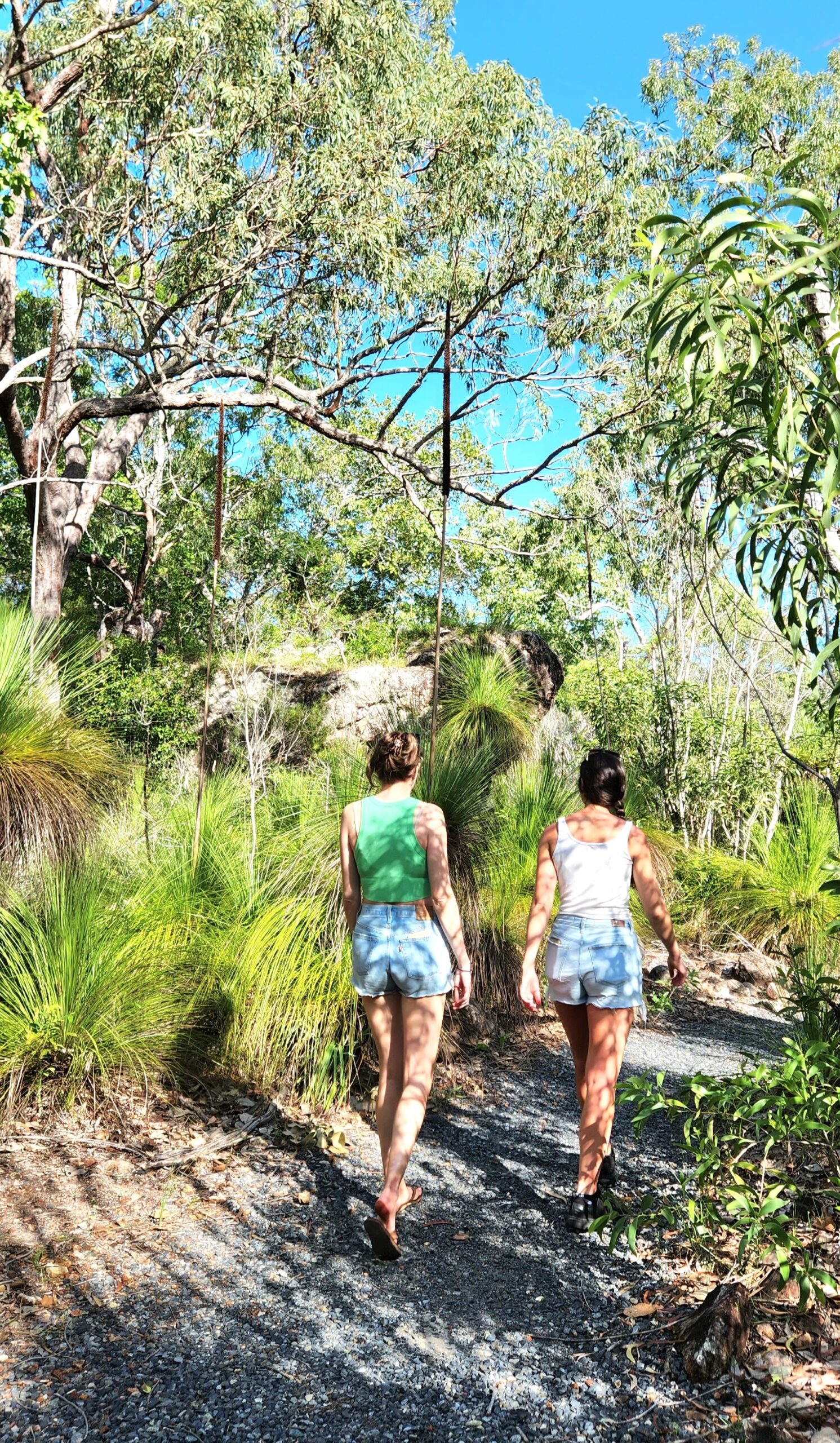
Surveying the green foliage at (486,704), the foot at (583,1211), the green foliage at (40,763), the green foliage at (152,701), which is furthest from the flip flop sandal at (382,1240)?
the green foliage at (152,701)

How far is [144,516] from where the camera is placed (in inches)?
588

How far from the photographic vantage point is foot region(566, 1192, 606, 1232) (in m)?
3.09

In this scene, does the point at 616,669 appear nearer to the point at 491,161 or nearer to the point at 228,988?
the point at 491,161

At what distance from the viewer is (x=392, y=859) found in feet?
10.1

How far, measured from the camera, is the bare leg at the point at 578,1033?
330cm

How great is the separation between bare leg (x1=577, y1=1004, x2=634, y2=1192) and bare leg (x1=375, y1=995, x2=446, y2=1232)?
502 millimetres

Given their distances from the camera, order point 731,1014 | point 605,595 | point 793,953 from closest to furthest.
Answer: point 793,953 → point 731,1014 → point 605,595

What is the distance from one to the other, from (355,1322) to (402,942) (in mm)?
992

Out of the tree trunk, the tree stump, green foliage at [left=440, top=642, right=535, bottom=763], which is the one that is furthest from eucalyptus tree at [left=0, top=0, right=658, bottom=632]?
the tree stump

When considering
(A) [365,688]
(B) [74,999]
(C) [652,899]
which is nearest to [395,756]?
(C) [652,899]

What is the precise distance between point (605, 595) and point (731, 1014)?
13.0 m

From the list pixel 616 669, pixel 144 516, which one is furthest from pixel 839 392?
pixel 144 516

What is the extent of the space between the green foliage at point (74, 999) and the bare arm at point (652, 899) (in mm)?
1920

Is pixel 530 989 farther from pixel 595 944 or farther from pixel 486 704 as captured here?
pixel 486 704
